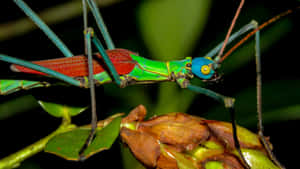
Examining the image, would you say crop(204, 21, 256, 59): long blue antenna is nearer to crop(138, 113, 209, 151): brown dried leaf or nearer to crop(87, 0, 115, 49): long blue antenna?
crop(87, 0, 115, 49): long blue antenna

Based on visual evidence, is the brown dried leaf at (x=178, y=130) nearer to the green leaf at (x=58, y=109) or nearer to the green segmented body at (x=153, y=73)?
the green leaf at (x=58, y=109)

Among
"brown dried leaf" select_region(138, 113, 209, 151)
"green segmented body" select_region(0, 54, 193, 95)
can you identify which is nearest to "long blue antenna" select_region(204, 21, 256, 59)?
"green segmented body" select_region(0, 54, 193, 95)

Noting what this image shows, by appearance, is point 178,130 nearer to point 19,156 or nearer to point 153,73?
point 19,156

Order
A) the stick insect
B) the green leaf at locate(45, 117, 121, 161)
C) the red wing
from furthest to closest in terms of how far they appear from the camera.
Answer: the stick insect → the red wing → the green leaf at locate(45, 117, 121, 161)

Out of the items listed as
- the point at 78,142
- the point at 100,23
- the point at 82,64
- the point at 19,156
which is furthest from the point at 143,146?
the point at 100,23

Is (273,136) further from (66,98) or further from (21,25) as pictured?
(21,25)
